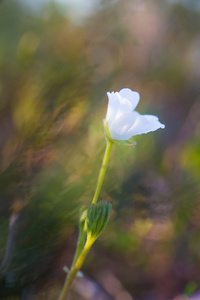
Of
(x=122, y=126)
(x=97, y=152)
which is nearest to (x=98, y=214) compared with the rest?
(x=122, y=126)

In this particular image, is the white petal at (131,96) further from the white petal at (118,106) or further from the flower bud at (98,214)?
the flower bud at (98,214)

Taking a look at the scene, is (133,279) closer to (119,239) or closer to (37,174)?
(119,239)

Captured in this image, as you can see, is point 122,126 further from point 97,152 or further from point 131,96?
point 97,152

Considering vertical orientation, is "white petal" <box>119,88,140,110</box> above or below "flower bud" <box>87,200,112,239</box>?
above

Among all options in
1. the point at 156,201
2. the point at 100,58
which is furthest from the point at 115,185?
the point at 100,58

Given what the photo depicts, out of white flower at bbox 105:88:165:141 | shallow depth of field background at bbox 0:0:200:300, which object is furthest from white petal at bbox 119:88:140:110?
shallow depth of field background at bbox 0:0:200:300

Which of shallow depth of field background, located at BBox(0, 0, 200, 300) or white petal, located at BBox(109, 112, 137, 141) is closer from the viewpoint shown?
white petal, located at BBox(109, 112, 137, 141)

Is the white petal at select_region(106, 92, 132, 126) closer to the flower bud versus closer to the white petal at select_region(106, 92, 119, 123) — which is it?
the white petal at select_region(106, 92, 119, 123)
